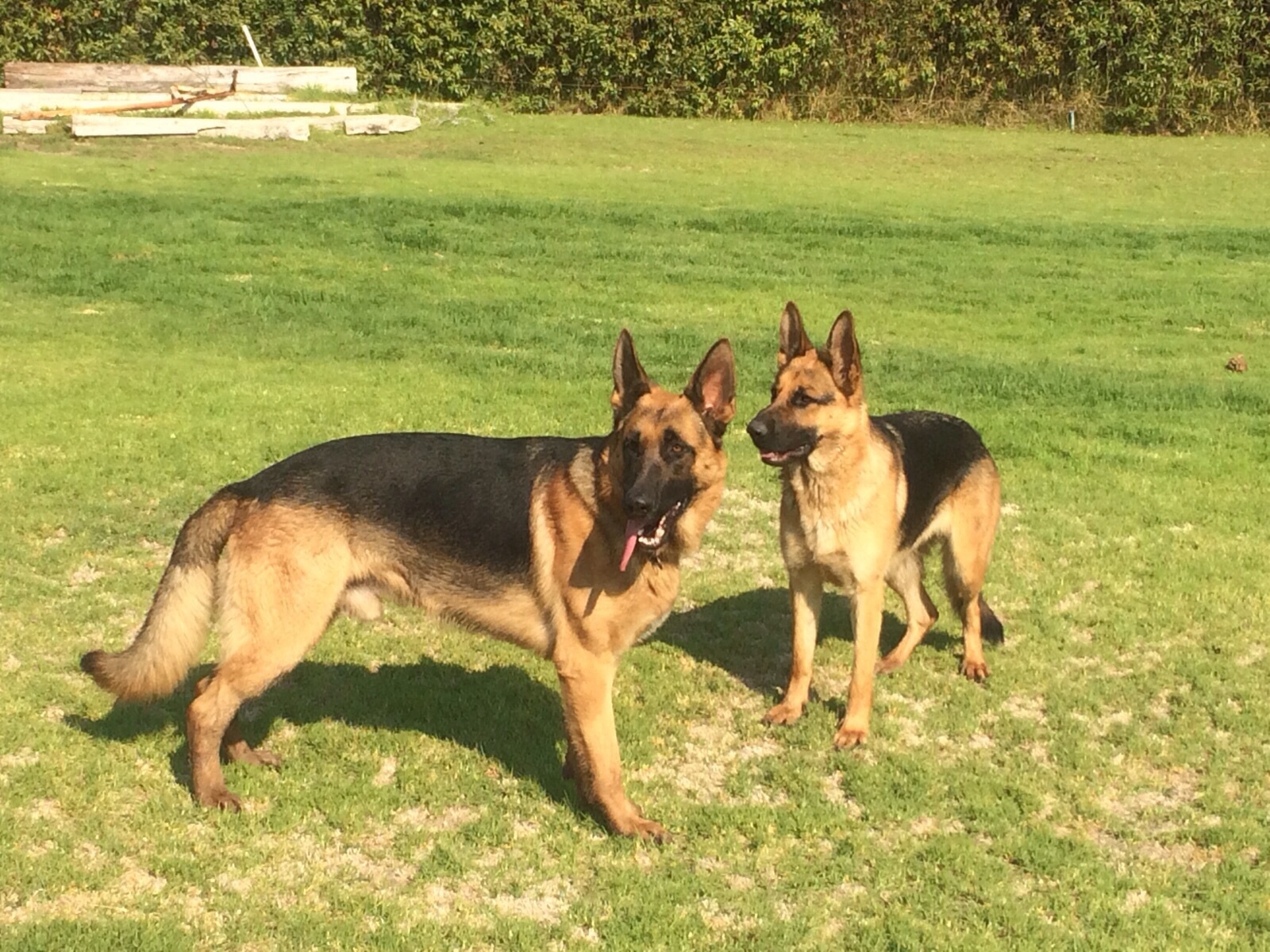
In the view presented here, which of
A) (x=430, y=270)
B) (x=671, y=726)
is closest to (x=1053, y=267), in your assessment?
(x=430, y=270)

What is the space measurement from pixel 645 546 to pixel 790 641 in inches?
88.3

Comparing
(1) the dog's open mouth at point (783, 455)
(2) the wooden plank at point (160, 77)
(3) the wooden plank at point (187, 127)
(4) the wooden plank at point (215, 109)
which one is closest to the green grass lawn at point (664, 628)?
(1) the dog's open mouth at point (783, 455)

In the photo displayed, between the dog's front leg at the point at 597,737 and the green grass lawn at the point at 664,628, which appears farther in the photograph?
the dog's front leg at the point at 597,737

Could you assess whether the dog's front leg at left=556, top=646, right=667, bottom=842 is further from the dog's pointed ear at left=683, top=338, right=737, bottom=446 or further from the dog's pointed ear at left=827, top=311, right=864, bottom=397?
the dog's pointed ear at left=827, top=311, right=864, bottom=397

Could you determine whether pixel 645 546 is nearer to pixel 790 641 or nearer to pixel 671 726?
pixel 671 726

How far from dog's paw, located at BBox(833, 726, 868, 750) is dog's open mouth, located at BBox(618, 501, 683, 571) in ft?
4.72

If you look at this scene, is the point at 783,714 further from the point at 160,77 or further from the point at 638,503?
the point at 160,77

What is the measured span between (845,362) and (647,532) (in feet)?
5.35

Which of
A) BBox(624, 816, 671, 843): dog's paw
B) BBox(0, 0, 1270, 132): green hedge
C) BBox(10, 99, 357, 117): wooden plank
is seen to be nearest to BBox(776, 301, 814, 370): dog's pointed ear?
BBox(624, 816, 671, 843): dog's paw

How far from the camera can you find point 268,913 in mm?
4352

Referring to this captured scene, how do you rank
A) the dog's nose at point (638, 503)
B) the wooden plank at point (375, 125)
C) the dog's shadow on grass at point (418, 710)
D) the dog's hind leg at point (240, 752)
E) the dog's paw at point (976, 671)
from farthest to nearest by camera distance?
the wooden plank at point (375, 125) → the dog's paw at point (976, 671) → the dog's shadow on grass at point (418, 710) → the dog's hind leg at point (240, 752) → the dog's nose at point (638, 503)

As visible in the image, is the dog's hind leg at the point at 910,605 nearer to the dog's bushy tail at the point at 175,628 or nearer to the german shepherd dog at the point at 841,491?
the german shepherd dog at the point at 841,491

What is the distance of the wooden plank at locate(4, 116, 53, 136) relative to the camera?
74.6ft

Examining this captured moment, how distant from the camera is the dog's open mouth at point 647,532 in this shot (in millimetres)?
4852
